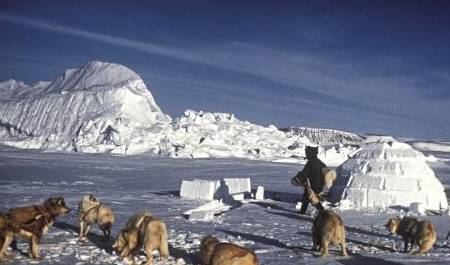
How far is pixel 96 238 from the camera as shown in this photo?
10180mm

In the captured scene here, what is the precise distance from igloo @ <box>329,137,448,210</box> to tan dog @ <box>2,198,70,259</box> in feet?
35.5

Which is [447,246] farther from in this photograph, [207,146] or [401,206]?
[207,146]

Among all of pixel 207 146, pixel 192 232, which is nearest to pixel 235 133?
pixel 207 146

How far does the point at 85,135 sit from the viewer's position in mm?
76688

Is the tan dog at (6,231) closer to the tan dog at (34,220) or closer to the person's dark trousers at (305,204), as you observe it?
the tan dog at (34,220)

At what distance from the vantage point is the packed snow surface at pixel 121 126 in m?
72.6

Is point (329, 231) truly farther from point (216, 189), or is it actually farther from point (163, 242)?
point (216, 189)

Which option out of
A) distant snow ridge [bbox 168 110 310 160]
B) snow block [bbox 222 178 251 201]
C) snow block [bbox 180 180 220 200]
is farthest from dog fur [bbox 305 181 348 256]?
distant snow ridge [bbox 168 110 310 160]

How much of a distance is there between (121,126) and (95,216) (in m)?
64.3

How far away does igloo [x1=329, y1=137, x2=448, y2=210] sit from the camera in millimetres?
17062

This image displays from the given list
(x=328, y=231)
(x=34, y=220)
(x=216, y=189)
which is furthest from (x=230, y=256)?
(x=216, y=189)

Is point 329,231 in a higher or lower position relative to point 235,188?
lower

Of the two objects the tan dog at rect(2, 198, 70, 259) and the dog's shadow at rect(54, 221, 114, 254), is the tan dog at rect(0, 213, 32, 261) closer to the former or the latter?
the tan dog at rect(2, 198, 70, 259)

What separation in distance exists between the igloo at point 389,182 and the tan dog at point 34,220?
35.5 feet
